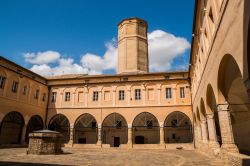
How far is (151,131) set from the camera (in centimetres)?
2933

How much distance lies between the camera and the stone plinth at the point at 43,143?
1516cm

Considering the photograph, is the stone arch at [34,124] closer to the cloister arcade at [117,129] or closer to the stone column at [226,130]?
the cloister arcade at [117,129]

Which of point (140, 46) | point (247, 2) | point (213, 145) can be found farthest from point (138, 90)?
point (247, 2)

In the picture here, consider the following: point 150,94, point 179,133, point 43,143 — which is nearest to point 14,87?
point 43,143

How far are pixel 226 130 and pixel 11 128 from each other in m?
26.5

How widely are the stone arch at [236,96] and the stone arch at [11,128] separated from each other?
21614mm

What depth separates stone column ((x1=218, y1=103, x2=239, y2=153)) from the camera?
28.4 feet

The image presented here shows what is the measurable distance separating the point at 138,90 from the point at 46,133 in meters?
13.7

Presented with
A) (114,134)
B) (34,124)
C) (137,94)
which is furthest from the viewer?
(114,134)

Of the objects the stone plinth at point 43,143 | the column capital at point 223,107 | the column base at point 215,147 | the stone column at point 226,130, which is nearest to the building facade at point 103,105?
the stone plinth at point 43,143

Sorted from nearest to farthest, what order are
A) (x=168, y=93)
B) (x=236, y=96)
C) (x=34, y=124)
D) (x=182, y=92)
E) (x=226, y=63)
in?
(x=226, y=63) < (x=236, y=96) < (x=182, y=92) < (x=168, y=93) < (x=34, y=124)

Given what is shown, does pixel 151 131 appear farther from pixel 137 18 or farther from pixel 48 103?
pixel 137 18

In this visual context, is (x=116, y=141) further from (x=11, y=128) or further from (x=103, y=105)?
(x=11, y=128)

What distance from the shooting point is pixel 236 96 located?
13.4 meters
